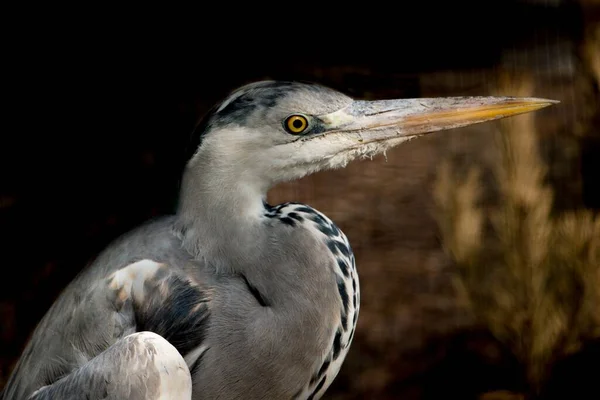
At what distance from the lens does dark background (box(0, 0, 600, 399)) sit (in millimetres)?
2166

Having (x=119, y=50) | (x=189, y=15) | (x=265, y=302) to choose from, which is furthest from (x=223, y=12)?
(x=265, y=302)

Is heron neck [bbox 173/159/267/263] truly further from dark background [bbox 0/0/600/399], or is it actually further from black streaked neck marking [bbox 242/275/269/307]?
dark background [bbox 0/0/600/399]

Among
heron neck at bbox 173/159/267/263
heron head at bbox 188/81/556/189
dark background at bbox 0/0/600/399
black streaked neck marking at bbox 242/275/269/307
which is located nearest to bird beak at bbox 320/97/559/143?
heron head at bbox 188/81/556/189

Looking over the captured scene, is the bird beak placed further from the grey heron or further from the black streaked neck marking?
the black streaked neck marking

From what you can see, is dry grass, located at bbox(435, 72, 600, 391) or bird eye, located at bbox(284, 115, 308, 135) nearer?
bird eye, located at bbox(284, 115, 308, 135)

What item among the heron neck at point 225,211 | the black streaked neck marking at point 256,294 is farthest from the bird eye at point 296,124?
the black streaked neck marking at point 256,294

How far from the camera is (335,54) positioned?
2480 mm

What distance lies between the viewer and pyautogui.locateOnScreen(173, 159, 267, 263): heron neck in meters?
1.46

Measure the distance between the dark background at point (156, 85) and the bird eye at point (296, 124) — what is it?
2.91 ft

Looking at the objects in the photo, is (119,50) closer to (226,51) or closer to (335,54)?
(226,51)

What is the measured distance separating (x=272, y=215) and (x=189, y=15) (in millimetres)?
919

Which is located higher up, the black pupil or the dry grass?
the black pupil

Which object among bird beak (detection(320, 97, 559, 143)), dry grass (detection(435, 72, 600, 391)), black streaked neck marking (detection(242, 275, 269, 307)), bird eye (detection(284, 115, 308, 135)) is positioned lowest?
dry grass (detection(435, 72, 600, 391))

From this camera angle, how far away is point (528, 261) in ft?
7.26
